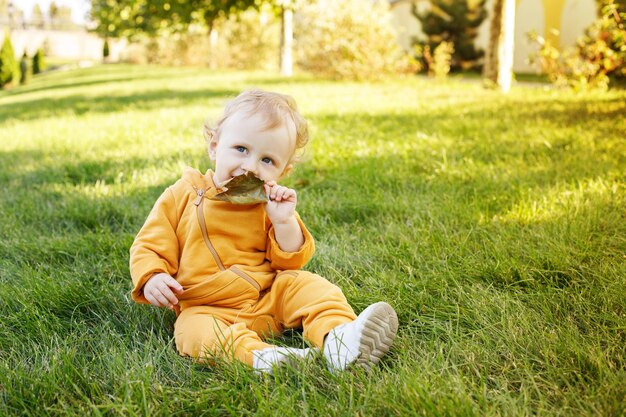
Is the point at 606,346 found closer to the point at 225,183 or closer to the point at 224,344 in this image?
the point at 224,344

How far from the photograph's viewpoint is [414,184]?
3.55 meters

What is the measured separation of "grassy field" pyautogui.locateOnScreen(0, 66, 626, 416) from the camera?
4.75 feet

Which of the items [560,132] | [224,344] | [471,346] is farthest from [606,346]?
[560,132]

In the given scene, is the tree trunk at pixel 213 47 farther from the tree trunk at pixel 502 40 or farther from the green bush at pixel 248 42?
the tree trunk at pixel 502 40

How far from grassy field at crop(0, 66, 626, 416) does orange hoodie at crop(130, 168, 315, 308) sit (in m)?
0.19

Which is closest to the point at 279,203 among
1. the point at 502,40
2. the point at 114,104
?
the point at 114,104

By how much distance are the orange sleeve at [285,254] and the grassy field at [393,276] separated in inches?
8.6

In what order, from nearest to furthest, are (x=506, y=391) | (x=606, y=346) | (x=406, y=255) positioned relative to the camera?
(x=506, y=391) < (x=606, y=346) < (x=406, y=255)

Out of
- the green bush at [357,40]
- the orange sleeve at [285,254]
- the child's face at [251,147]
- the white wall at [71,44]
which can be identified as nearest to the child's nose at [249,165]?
the child's face at [251,147]

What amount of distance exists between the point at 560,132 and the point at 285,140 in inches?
145

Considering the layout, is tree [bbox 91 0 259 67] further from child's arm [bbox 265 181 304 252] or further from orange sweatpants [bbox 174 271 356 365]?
orange sweatpants [bbox 174 271 356 365]

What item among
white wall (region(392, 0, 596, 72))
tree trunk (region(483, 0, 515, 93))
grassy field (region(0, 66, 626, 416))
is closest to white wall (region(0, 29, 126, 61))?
white wall (region(392, 0, 596, 72))

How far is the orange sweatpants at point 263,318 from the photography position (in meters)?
1.75

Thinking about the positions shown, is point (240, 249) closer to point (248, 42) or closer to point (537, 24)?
point (537, 24)
